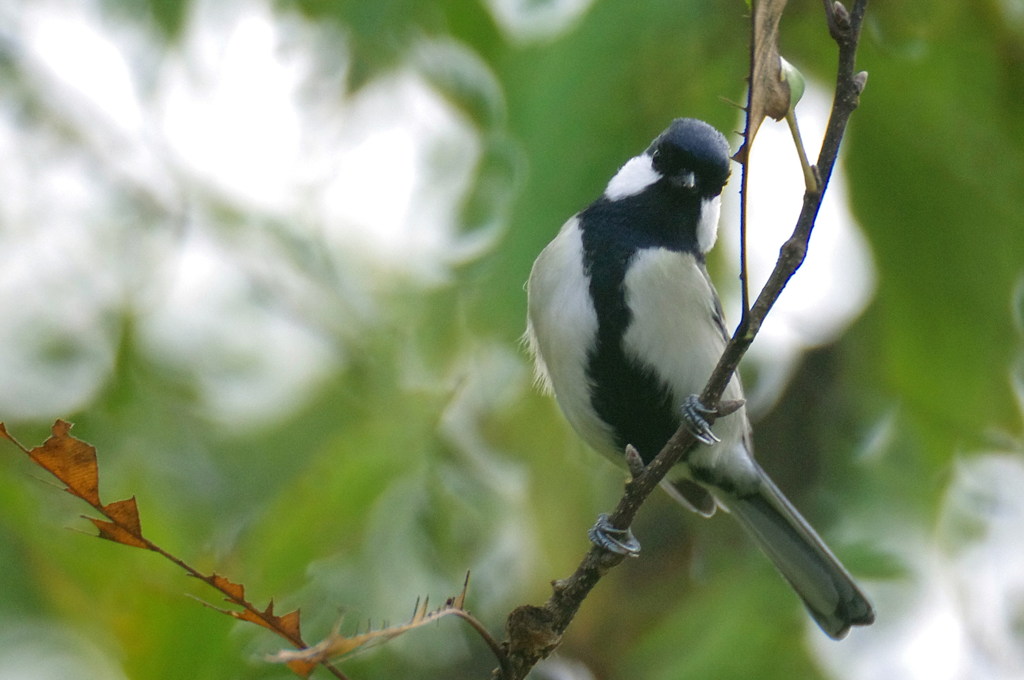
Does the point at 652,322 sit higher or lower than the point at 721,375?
lower

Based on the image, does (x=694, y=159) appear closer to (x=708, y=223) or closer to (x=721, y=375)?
(x=708, y=223)

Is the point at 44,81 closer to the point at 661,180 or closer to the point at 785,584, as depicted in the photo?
the point at 661,180

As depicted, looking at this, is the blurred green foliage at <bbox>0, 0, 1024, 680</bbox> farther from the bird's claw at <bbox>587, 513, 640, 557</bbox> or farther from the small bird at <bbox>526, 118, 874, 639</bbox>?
the bird's claw at <bbox>587, 513, 640, 557</bbox>

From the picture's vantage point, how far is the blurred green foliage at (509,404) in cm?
167

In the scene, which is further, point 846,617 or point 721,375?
point 846,617

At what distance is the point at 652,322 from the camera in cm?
217

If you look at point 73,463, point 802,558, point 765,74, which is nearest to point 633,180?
point 802,558

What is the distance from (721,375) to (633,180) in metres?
1.16

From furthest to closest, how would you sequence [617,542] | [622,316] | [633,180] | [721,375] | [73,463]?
[633,180]
[622,316]
[617,542]
[721,375]
[73,463]

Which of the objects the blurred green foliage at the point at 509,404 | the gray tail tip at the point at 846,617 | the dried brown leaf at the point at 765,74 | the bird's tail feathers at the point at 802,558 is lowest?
the gray tail tip at the point at 846,617

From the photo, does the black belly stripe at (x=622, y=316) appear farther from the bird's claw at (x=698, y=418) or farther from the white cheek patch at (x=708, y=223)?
the bird's claw at (x=698, y=418)

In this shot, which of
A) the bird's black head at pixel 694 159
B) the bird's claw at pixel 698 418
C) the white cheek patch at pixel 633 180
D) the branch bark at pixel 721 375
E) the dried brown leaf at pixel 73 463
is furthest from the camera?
the white cheek patch at pixel 633 180

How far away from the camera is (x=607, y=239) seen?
87.1 inches

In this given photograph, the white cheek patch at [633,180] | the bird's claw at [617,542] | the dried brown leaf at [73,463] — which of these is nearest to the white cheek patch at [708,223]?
the white cheek patch at [633,180]
